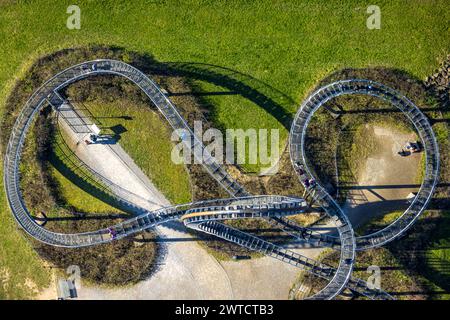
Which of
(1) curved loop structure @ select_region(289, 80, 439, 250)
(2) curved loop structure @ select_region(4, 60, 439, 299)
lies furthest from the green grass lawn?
(1) curved loop structure @ select_region(289, 80, 439, 250)

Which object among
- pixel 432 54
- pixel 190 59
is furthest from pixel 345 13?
pixel 190 59

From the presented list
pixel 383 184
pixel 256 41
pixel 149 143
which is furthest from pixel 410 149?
pixel 149 143

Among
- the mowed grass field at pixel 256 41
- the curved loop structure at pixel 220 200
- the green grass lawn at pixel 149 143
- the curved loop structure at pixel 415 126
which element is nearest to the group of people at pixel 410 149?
the curved loop structure at pixel 415 126

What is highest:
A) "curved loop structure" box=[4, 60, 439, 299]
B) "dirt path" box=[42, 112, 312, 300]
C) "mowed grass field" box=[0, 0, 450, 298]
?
"mowed grass field" box=[0, 0, 450, 298]

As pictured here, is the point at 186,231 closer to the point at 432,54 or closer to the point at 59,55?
the point at 59,55

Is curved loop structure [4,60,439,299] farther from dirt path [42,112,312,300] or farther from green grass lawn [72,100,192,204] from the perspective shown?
green grass lawn [72,100,192,204]

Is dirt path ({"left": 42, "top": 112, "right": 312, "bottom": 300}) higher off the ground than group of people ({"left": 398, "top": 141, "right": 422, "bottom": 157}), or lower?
lower
